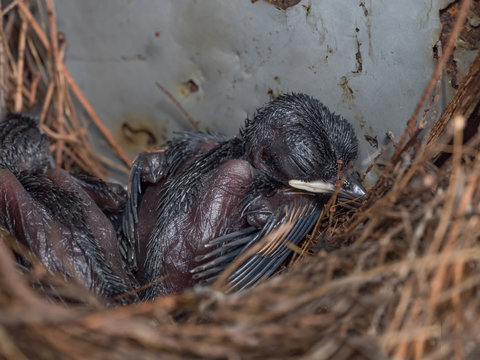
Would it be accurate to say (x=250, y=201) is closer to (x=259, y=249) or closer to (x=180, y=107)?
(x=259, y=249)

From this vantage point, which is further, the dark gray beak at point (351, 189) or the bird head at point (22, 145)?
the bird head at point (22, 145)

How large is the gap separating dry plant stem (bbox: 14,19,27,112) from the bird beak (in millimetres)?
1230

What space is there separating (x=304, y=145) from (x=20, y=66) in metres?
1.29

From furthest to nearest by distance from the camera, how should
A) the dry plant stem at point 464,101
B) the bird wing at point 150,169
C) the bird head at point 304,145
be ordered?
1. the bird wing at point 150,169
2. the bird head at point 304,145
3. the dry plant stem at point 464,101

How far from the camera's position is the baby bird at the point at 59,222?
4.79ft

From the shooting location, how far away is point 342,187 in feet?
5.14

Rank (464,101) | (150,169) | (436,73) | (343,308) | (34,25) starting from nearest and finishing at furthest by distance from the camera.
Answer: (343,308), (436,73), (464,101), (150,169), (34,25)

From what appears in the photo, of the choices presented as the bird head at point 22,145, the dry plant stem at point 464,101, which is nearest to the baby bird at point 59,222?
the bird head at point 22,145

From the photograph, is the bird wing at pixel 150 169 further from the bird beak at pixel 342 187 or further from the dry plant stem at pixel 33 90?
the dry plant stem at pixel 33 90

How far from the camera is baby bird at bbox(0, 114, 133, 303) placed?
1.46m

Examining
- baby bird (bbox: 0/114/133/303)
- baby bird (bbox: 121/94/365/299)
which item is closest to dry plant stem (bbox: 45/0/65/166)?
baby bird (bbox: 0/114/133/303)

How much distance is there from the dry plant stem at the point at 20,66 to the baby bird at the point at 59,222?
1.49 feet

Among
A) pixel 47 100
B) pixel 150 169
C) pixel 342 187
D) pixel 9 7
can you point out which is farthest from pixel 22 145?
pixel 342 187

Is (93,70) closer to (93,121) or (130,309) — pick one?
(93,121)
